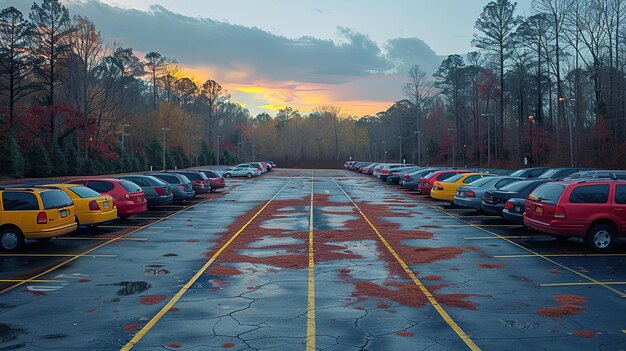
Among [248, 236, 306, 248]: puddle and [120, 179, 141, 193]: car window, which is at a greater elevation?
[120, 179, 141, 193]: car window

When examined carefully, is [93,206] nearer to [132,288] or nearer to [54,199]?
[54,199]

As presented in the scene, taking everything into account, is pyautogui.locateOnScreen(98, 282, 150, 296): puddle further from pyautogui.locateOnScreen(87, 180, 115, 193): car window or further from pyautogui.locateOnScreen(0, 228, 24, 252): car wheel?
pyautogui.locateOnScreen(87, 180, 115, 193): car window

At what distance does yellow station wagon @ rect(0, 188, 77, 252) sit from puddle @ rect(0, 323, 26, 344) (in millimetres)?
6185

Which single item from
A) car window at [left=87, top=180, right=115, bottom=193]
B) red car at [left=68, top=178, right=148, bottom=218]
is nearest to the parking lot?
red car at [left=68, top=178, right=148, bottom=218]

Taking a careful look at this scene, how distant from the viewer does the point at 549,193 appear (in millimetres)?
13250

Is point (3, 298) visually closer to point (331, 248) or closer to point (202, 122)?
point (331, 248)

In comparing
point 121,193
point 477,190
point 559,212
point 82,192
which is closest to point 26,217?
point 82,192

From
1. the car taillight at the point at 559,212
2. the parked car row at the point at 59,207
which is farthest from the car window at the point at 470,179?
the parked car row at the point at 59,207

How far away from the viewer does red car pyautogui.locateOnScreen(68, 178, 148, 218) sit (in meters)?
18.2

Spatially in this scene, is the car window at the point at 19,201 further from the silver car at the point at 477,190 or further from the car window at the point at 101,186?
the silver car at the point at 477,190

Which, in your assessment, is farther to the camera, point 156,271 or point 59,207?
point 59,207

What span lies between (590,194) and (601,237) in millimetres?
1021

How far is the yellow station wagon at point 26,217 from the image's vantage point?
42.0 ft

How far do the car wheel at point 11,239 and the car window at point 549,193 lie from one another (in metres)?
12.4
